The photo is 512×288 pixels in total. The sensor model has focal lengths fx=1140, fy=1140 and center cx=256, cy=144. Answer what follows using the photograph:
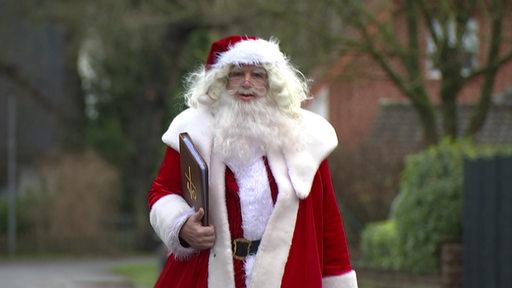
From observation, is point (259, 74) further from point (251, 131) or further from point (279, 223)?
point (279, 223)

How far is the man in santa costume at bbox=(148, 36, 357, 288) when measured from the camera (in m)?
4.80

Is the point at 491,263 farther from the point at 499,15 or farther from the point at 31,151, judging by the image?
the point at 31,151

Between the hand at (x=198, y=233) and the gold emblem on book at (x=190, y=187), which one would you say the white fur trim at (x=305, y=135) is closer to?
the gold emblem on book at (x=190, y=187)

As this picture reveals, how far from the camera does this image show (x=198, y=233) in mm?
4730

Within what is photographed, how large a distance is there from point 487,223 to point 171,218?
21.3 feet

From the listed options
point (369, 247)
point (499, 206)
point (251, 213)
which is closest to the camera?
point (251, 213)

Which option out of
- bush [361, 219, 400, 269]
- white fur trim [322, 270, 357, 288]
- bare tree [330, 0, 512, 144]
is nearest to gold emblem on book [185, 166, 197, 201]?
white fur trim [322, 270, 357, 288]

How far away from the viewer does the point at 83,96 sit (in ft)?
128

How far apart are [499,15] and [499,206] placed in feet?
12.9

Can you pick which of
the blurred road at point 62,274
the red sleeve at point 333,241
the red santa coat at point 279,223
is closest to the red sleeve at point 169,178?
the red santa coat at point 279,223

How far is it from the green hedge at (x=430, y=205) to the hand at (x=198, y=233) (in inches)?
299

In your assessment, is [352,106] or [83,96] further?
[83,96]

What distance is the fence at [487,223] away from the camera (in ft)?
34.1

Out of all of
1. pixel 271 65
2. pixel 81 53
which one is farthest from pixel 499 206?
pixel 81 53
